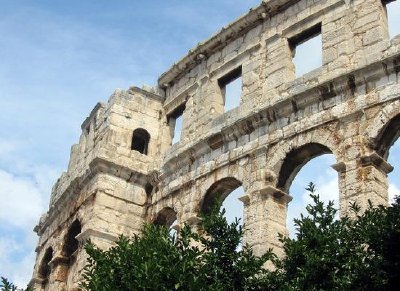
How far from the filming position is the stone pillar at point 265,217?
37.8ft

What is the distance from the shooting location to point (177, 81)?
16453mm

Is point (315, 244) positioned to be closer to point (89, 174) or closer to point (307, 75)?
point (307, 75)

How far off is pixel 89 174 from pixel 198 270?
26.1 feet

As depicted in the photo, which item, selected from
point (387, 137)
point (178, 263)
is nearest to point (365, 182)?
point (387, 137)

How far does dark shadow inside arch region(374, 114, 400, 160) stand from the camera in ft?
35.8

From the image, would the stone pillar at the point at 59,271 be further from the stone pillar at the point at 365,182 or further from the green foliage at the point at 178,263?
the stone pillar at the point at 365,182

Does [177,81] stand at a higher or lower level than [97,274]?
higher

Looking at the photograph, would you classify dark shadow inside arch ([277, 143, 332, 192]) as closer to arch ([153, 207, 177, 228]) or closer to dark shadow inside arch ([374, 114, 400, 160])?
dark shadow inside arch ([374, 114, 400, 160])

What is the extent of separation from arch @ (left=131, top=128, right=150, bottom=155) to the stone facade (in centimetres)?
3

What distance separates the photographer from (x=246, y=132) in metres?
13.1

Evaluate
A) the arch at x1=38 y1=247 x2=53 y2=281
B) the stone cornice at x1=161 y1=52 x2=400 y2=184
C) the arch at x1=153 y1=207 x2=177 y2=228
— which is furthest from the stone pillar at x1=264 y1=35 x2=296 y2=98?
the arch at x1=38 y1=247 x2=53 y2=281

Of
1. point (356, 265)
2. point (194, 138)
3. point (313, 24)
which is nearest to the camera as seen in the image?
point (356, 265)

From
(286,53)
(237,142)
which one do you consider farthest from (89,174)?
(286,53)

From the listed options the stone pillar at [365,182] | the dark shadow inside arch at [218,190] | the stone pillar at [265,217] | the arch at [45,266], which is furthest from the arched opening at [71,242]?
the stone pillar at [365,182]
